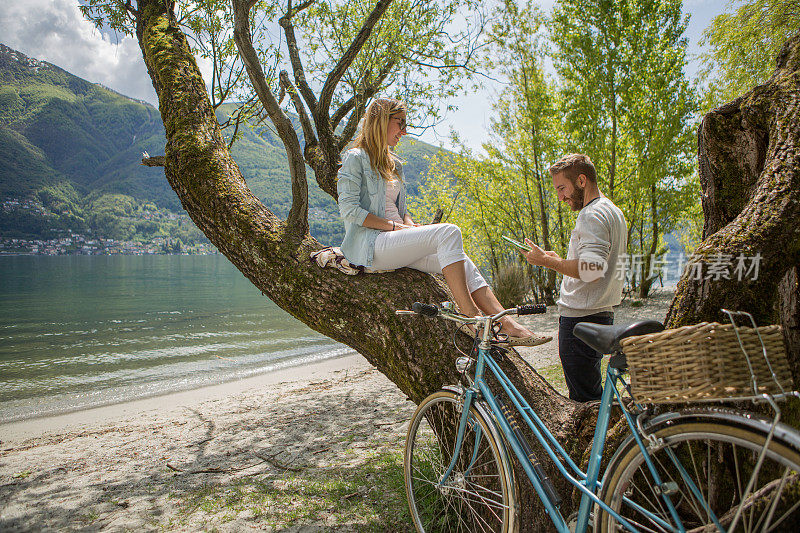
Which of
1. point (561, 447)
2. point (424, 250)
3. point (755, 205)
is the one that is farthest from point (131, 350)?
point (755, 205)

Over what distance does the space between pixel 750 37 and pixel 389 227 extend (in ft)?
47.7

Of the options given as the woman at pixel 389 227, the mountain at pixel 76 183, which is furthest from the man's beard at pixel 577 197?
the mountain at pixel 76 183

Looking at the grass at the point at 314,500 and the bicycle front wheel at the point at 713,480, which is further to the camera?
the grass at the point at 314,500

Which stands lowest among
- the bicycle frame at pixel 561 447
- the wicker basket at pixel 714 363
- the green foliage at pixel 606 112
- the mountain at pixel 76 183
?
the bicycle frame at pixel 561 447

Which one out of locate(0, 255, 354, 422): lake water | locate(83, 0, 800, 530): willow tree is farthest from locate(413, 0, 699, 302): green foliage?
locate(83, 0, 800, 530): willow tree

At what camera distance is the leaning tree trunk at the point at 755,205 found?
196cm

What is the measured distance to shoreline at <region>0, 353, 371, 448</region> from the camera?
29.2 feet

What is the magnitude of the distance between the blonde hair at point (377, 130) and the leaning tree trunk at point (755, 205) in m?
1.91

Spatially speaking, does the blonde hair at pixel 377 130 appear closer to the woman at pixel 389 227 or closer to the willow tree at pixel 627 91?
the woman at pixel 389 227

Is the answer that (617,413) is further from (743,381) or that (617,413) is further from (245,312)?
(245,312)

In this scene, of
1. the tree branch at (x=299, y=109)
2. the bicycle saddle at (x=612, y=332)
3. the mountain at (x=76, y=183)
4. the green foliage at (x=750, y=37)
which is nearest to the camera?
the bicycle saddle at (x=612, y=332)

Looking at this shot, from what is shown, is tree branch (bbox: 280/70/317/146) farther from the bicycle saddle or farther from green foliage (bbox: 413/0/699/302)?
green foliage (bbox: 413/0/699/302)

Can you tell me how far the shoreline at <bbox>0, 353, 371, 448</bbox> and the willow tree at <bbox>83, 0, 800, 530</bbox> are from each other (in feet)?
22.8

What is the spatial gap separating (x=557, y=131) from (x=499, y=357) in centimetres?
1606
